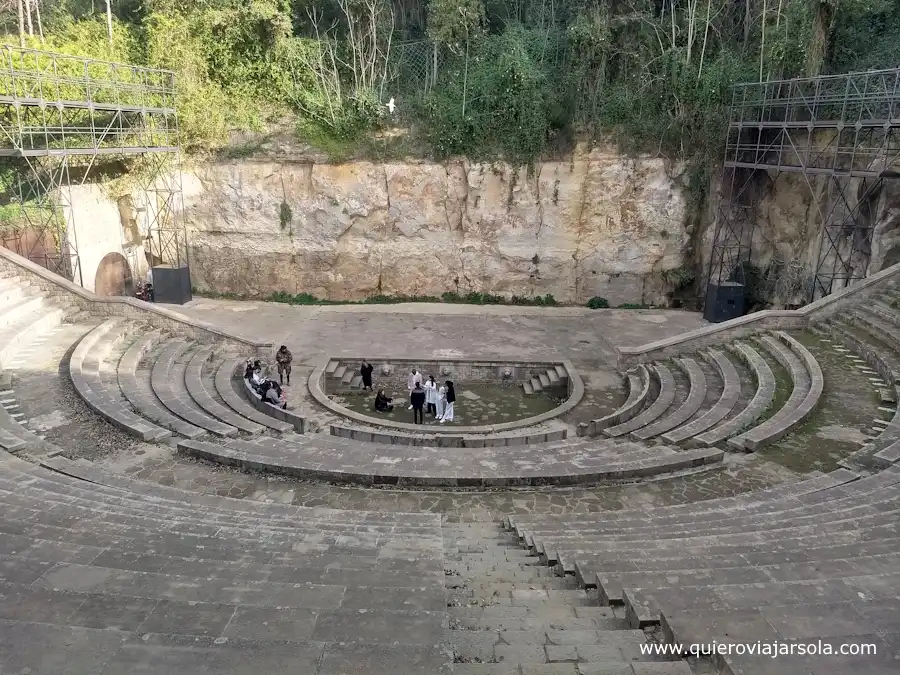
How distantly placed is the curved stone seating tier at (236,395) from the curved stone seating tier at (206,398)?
18 centimetres

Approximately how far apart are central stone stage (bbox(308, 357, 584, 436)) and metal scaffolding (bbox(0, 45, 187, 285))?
29.0 feet

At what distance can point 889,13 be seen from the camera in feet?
63.8

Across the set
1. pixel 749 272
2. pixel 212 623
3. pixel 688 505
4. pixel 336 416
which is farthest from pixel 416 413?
pixel 749 272

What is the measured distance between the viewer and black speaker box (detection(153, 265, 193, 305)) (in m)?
21.1

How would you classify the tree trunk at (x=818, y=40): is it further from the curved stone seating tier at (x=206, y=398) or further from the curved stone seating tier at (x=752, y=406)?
the curved stone seating tier at (x=206, y=398)

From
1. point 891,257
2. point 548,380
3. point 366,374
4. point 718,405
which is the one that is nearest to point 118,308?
point 366,374

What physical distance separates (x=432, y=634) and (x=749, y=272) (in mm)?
20164

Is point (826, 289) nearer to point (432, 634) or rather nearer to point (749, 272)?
point (749, 272)

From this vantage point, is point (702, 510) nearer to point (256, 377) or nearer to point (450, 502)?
point (450, 502)

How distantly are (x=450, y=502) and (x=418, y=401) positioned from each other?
4.70 meters

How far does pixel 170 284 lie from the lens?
69.6ft

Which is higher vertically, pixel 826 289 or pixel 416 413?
pixel 826 289

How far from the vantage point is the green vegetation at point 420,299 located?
22641 millimetres

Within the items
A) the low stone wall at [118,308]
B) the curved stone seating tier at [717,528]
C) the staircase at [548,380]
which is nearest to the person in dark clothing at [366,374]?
the low stone wall at [118,308]
